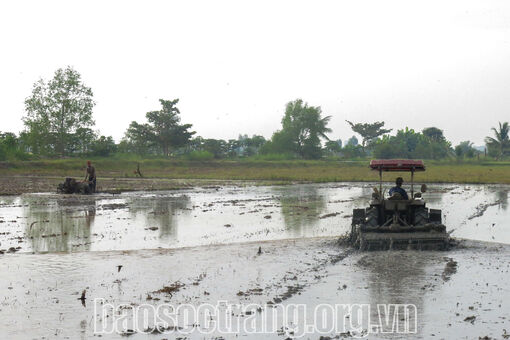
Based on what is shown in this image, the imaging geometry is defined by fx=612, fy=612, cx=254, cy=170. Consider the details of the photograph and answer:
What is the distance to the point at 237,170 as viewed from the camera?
66.9 meters

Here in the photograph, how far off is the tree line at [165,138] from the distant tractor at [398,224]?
51052 mm

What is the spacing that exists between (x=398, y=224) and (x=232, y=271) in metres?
4.31

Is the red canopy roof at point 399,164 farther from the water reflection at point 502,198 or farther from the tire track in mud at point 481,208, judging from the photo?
the water reflection at point 502,198

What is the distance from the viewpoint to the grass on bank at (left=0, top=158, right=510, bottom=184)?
1964 inches

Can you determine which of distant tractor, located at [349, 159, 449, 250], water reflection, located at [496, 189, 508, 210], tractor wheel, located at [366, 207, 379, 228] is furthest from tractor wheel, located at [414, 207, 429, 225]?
water reflection, located at [496, 189, 508, 210]

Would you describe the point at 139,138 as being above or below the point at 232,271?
above

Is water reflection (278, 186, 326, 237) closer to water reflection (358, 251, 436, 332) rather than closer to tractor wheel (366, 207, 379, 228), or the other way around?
tractor wheel (366, 207, 379, 228)

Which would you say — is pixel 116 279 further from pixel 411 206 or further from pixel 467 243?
pixel 467 243

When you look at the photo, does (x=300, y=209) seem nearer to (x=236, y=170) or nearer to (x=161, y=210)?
(x=161, y=210)

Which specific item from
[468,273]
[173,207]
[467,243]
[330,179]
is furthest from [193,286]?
[330,179]

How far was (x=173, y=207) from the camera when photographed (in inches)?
961

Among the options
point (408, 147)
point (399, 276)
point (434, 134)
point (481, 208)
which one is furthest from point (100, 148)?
point (434, 134)

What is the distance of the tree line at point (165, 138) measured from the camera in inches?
2579

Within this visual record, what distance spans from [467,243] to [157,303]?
8.39 m
